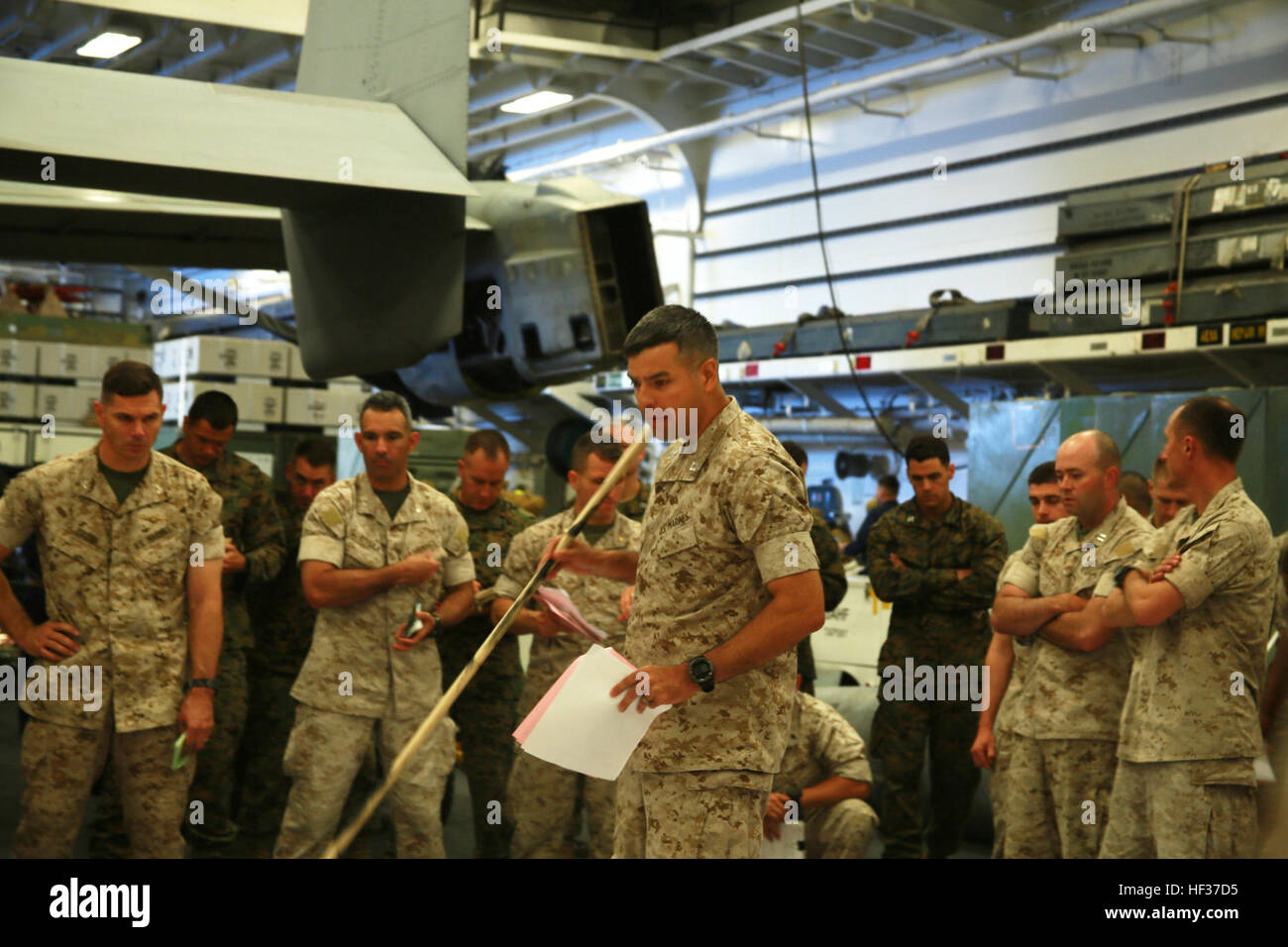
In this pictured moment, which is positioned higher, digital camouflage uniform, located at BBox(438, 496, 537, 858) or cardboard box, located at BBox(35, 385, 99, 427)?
cardboard box, located at BBox(35, 385, 99, 427)

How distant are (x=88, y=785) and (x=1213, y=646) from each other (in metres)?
3.08

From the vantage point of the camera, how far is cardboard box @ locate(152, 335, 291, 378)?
8.34 meters

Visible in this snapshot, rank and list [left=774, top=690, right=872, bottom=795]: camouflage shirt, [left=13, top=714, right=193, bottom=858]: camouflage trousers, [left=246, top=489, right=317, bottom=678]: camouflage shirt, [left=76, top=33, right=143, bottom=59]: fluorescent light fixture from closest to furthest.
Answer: [left=13, top=714, right=193, bottom=858]: camouflage trousers < [left=774, top=690, right=872, bottom=795]: camouflage shirt < [left=246, top=489, right=317, bottom=678]: camouflage shirt < [left=76, top=33, right=143, bottom=59]: fluorescent light fixture

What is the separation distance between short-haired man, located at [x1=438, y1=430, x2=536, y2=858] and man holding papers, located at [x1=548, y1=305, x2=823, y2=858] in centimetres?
252

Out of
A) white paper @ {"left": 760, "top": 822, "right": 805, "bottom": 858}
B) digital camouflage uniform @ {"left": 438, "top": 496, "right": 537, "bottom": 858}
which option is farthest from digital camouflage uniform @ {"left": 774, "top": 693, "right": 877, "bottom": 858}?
digital camouflage uniform @ {"left": 438, "top": 496, "right": 537, "bottom": 858}

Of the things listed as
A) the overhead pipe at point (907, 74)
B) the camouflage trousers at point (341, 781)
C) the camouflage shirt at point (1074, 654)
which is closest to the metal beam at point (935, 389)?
the overhead pipe at point (907, 74)

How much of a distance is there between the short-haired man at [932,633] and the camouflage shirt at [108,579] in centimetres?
287

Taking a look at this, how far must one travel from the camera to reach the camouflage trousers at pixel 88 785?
3.63 metres

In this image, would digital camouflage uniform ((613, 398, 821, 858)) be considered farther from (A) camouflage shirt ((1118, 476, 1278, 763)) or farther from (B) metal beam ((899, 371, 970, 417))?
(B) metal beam ((899, 371, 970, 417))

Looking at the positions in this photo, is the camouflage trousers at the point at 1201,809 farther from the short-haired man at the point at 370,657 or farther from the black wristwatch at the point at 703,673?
the short-haired man at the point at 370,657

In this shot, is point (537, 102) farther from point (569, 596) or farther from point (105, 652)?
point (105, 652)

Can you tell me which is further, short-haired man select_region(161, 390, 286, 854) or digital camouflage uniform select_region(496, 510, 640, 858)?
short-haired man select_region(161, 390, 286, 854)

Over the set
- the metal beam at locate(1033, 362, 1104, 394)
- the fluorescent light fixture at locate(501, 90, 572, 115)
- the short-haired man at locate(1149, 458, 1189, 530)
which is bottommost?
the short-haired man at locate(1149, 458, 1189, 530)

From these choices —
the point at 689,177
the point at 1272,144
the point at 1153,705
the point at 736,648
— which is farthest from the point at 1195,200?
the point at 689,177
